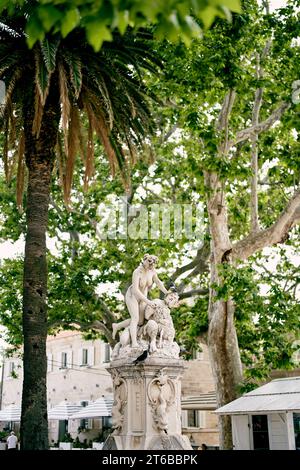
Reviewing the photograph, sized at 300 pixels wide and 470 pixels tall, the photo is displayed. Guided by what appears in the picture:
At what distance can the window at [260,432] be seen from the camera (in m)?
15.5

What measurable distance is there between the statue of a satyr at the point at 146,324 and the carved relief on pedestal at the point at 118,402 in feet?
1.43

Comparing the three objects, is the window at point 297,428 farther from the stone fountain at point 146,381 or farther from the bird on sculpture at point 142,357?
the bird on sculpture at point 142,357

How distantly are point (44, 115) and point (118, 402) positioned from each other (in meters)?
5.49

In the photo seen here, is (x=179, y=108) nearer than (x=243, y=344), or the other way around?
(x=179, y=108)

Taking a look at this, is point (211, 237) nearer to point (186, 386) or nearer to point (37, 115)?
point (37, 115)

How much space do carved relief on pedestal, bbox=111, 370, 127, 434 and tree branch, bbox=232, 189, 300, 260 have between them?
19.9 ft

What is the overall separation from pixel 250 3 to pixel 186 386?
22.6m

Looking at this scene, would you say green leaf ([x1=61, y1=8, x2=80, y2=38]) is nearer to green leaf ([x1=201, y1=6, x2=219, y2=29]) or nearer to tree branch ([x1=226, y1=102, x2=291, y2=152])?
green leaf ([x1=201, y1=6, x2=219, y2=29])

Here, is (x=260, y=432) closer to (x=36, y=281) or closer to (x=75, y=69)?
(x=36, y=281)

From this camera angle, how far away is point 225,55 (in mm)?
12773

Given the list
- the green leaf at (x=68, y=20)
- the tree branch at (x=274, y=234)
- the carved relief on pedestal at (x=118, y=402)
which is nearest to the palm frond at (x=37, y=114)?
the carved relief on pedestal at (x=118, y=402)

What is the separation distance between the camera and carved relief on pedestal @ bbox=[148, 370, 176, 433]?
935cm

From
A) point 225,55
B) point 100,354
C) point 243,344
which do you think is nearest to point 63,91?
point 225,55

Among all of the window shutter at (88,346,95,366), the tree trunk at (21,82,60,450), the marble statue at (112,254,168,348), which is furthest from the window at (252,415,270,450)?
the window shutter at (88,346,95,366)
